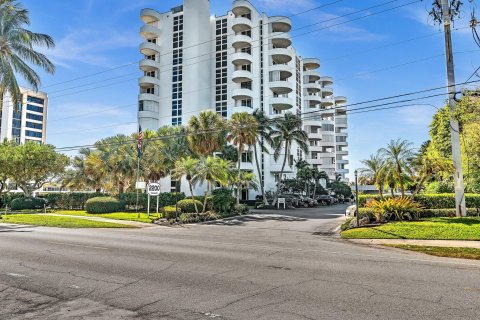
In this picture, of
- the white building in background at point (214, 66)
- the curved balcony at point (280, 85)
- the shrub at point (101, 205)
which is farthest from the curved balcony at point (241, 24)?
the shrub at point (101, 205)

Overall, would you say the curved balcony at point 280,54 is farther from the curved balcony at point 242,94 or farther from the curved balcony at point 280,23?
the curved balcony at point 242,94

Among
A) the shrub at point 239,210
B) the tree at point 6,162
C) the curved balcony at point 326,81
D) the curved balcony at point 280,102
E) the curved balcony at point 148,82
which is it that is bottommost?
the shrub at point 239,210

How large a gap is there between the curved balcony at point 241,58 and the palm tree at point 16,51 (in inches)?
1199

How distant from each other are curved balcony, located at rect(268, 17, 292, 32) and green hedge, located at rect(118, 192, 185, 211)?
36.6 metres

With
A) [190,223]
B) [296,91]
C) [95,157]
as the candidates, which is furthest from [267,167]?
[190,223]

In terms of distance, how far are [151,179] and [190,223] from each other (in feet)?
43.5

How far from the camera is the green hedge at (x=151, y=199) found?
37469mm

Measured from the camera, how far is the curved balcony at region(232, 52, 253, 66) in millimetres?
54469

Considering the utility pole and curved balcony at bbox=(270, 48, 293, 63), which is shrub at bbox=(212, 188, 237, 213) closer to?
the utility pole

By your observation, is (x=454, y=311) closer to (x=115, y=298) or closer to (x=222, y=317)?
(x=222, y=317)

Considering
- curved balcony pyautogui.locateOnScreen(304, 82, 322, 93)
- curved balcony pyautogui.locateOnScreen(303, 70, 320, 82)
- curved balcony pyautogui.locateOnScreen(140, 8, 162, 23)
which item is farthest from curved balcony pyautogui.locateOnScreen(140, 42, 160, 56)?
curved balcony pyautogui.locateOnScreen(303, 70, 320, 82)

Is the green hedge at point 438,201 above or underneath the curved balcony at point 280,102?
underneath

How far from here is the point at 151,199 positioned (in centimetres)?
3741

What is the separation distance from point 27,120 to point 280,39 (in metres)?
104
